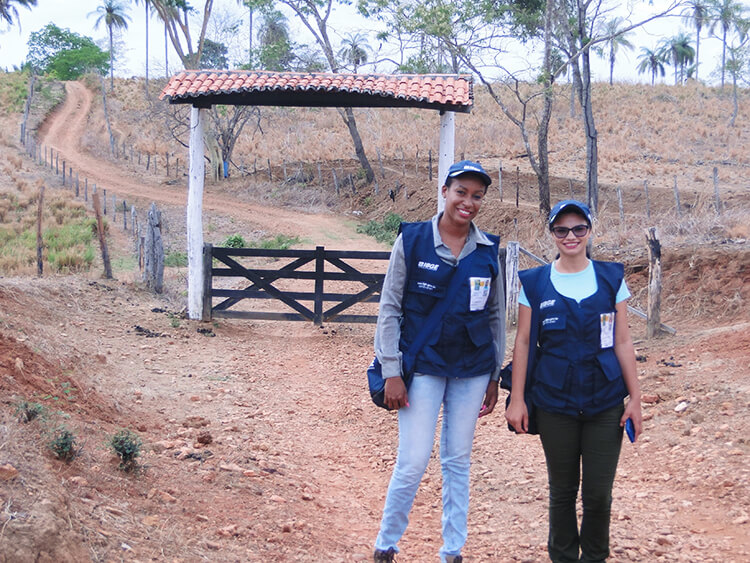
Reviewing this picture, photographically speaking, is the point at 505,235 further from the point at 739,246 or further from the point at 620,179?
the point at 620,179

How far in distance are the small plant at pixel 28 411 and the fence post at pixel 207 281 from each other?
5919 millimetres

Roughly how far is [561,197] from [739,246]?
14517mm

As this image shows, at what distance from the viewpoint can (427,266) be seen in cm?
336

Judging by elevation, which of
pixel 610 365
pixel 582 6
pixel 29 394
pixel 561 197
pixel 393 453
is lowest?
pixel 393 453

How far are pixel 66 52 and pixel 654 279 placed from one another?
218 feet

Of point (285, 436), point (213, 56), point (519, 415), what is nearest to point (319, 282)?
point (285, 436)

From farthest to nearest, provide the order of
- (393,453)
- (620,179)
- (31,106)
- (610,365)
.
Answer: (31,106)
(620,179)
(393,453)
(610,365)

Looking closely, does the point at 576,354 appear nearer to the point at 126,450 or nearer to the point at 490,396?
the point at 490,396

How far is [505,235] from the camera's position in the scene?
64.5 feet

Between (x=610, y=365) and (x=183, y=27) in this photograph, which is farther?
(x=183, y=27)

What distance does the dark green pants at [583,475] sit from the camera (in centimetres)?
323

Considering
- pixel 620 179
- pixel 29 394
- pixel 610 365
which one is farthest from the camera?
pixel 620 179

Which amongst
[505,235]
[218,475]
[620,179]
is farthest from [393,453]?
[620,179]

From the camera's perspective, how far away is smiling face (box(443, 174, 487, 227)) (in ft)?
11.1
